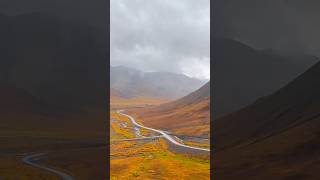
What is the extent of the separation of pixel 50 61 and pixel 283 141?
65891mm

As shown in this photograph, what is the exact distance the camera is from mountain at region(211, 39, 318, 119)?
36.9m

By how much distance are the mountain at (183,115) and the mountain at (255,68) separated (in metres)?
38.6

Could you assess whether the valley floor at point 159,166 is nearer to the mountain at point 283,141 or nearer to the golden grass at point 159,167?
the golden grass at point 159,167

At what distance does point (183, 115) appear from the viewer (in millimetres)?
134000

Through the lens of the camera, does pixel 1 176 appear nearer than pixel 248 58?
Yes

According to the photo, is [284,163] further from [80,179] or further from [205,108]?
[205,108]

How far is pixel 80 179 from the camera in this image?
26.8 meters

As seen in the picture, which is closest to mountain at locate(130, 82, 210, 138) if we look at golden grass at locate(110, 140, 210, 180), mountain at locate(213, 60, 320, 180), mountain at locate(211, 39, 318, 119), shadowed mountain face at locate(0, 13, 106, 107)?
shadowed mountain face at locate(0, 13, 106, 107)

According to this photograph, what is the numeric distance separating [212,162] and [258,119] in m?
15.5

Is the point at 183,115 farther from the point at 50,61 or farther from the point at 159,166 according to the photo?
the point at 159,166

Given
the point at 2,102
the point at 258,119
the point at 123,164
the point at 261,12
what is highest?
the point at 261,12

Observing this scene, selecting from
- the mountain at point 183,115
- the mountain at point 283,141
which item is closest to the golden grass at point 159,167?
the mountain at point 283,141

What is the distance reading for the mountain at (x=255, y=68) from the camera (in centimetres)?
3688

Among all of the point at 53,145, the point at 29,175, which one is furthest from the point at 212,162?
the point at 53,145
